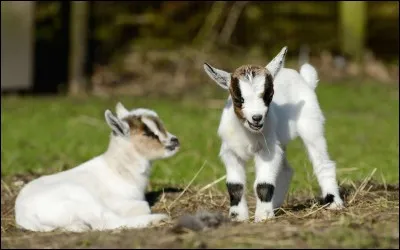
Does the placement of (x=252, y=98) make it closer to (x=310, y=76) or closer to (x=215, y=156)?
(x=310, y=76)

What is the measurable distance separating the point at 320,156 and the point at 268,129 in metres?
0.85

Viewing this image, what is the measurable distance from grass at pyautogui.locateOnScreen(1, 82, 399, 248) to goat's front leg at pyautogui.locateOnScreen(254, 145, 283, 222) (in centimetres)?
19

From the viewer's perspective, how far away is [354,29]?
2686cm

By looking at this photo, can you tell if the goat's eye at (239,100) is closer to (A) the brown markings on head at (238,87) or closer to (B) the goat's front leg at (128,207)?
(A) the brown markings on head at (238,87)

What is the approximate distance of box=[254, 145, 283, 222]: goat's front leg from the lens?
8141 mm

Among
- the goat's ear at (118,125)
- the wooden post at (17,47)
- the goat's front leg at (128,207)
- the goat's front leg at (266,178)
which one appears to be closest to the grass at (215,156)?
the goat's front leg at (266,178)

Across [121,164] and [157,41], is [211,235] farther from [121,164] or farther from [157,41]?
[157,41]

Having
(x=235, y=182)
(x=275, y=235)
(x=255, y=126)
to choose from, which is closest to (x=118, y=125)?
(x=235, y=182)

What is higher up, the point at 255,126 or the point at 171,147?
the point at 255,126

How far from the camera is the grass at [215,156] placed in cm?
666

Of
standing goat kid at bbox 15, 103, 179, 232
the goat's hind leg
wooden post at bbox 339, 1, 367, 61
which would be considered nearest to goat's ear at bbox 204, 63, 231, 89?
the goat's hind leg

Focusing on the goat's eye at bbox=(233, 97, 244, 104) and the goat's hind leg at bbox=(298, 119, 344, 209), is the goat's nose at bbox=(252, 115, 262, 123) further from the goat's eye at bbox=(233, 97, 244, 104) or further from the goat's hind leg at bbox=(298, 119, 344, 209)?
the goat's hind leg at bbox=(298, 119, 344, 209)

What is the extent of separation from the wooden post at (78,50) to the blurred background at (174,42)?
0.07 ft

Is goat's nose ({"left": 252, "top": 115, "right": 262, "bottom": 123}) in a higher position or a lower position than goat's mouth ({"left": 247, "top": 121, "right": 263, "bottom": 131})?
higher
